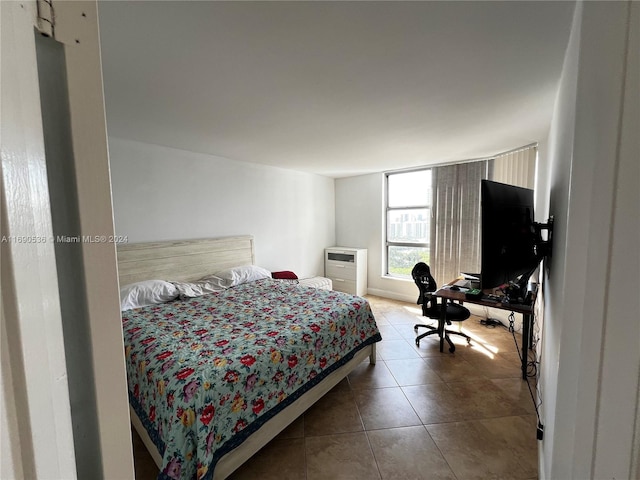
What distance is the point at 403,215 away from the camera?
4859 mm

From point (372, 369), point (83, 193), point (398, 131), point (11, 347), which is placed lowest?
point (372, 369)

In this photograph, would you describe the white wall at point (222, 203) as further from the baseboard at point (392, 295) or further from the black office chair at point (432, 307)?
the black office chair at point (432, 307)

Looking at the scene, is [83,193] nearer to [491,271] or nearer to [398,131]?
[491,271]

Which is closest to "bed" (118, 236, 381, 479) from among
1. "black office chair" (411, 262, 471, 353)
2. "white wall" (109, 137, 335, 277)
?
"white wall" (109, 137, 335, 277)

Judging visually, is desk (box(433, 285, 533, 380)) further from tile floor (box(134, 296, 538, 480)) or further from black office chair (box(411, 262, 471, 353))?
tile floor (box(134, 296, 538, 480))

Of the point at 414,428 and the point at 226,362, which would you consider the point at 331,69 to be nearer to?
the point at 226,362

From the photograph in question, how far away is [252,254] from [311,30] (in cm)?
321

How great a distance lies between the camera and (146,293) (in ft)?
8.76

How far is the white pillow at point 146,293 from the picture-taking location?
2.54 meters

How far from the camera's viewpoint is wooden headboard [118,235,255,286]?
111 inches

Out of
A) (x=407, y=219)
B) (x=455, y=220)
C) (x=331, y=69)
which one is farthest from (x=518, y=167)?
(x=331, y=69)

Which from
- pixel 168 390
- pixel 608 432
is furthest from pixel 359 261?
pixel 608 432

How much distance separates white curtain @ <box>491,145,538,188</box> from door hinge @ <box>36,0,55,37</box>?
4042mm

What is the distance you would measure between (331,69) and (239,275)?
106 inches
